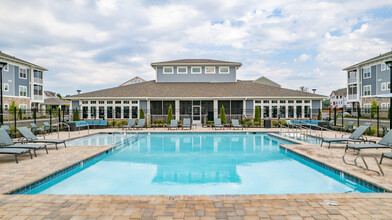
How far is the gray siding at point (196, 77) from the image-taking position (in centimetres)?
2612

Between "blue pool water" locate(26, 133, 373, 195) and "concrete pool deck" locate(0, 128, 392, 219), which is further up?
"concrete pool deck" locate(0, 128, 392, 219)

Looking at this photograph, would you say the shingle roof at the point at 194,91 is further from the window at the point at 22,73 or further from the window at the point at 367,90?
the window at the point at 22,73

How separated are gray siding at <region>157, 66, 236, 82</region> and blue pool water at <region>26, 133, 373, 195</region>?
16293mm

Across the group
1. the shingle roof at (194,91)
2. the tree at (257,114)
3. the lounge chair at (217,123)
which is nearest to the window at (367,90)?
the shingle roof at (194,91)

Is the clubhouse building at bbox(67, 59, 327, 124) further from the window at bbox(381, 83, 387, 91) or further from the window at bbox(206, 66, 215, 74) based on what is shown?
the window at bbox(381, 83, 387, 91)

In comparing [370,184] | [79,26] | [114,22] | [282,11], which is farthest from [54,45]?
[370,184]

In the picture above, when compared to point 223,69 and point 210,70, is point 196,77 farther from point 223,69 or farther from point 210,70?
point 223,69

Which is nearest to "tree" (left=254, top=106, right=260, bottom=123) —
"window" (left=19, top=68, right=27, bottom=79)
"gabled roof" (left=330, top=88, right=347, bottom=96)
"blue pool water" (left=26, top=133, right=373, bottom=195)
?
"blue pool water" (left=26, top=133, right=373, bottom=195)

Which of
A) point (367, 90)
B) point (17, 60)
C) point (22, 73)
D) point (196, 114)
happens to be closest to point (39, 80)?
point (22, 73)

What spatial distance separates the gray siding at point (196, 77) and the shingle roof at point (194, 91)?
2.80 feet

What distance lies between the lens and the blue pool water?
571 centimetres

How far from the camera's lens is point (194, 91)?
906 inches

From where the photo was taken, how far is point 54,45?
2005cm

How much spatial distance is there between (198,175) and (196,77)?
65.7 feet
